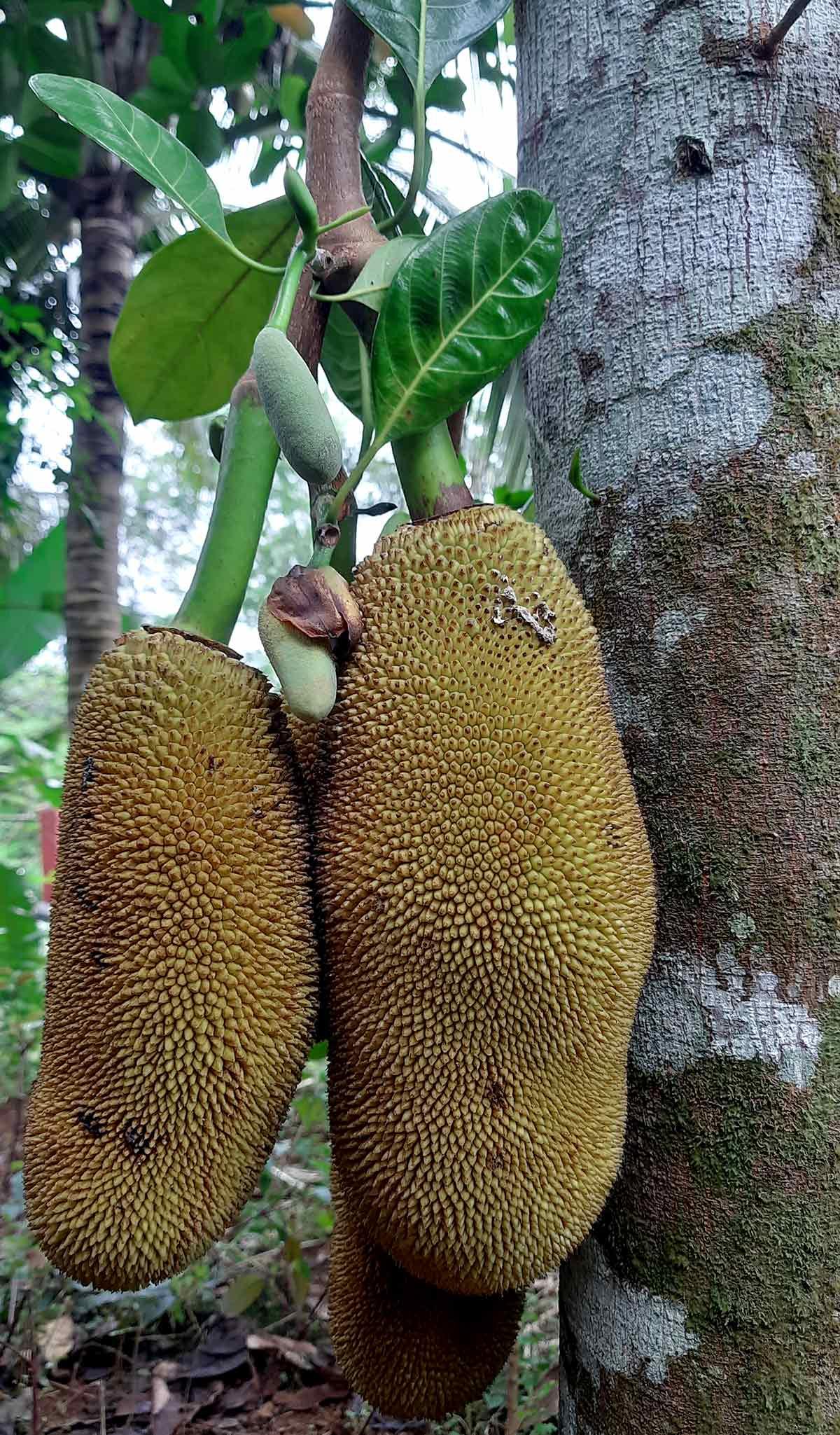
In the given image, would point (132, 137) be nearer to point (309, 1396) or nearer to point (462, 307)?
point (462, 307)

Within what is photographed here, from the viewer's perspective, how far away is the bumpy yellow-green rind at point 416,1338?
782mm

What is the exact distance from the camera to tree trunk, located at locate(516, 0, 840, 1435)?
0.66 metres

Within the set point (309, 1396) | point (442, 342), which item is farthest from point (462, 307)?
point (309, 1396)

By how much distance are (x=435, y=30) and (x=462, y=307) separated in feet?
1.03

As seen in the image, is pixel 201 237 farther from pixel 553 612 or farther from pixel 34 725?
pixel 34 725

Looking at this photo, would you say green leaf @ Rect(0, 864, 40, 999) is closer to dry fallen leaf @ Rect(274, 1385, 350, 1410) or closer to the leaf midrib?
dry fallen leaf @ Rect(274, 1385, 350, 1410)

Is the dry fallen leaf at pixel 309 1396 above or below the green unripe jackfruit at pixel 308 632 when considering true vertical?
below

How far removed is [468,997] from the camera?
2.07 feet

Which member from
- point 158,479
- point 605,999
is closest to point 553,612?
point 605,999

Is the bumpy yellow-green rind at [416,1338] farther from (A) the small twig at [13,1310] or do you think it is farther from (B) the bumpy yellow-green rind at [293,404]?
(A) the small twig at [13,1310]

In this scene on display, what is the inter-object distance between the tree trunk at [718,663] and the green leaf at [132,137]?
315 mm

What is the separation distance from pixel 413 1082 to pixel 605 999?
14 cm

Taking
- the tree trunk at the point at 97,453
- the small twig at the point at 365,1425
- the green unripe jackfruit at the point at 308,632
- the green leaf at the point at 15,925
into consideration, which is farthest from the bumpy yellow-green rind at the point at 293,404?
the tree trunk at the point at 97,453

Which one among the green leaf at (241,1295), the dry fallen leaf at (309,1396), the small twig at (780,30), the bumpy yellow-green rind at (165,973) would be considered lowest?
the dry fallen leaf at (309,1396)
